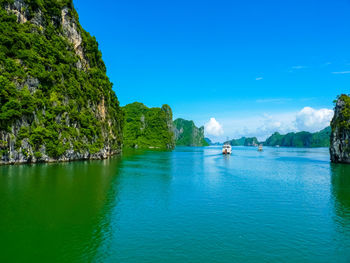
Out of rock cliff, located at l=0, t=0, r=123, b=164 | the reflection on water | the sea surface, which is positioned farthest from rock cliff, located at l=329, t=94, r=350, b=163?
rock cliff, located at l=0, t=0, r=123, b=164

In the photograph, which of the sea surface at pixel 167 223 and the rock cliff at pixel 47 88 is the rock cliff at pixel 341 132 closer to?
the sea surface at pixel 167 223

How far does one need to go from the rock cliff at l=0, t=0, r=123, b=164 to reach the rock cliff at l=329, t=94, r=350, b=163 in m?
70.2

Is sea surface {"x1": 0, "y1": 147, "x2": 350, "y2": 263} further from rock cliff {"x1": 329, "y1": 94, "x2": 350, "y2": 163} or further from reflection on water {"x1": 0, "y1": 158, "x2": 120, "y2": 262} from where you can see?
rock cliff {"x1": 329, "y1": 94, "x2": 350, "y2": 163}

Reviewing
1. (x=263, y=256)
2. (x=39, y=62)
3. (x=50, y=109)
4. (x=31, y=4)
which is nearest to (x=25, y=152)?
(x=50, y=109)

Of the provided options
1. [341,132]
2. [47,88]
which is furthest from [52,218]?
[341,132]

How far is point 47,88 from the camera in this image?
185ft

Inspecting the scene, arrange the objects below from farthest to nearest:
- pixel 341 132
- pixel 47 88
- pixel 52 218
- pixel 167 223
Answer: pixel 341 132 → pixel 47 88 → pixel 167 223 → pixel 52 218

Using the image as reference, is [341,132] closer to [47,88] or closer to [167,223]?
[167,223]

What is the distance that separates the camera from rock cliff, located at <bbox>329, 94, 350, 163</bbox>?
66.8 metres

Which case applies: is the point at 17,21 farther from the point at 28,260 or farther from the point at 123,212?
the point at 28,260

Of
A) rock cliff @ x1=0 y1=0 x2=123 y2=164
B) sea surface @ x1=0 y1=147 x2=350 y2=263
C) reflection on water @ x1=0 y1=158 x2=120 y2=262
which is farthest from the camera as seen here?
rock cliff @ x1=0 y1=0 x2=123 y2=164

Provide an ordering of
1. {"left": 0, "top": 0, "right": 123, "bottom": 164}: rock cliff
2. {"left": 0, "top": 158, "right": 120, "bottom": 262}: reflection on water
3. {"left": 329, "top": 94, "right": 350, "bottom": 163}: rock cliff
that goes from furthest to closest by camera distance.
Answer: {"left": 329, "top": 94, "right": 350, "bottom": 163}: rock cliff → {"left": 0, "top": 0, "right": 123, "bottom": 164}: rock cliff → {"left": 0, "top": 158, "right": 120, "bottom": 262}: reflection on water

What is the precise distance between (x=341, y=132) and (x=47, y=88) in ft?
261

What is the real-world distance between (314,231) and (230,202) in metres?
9.18
